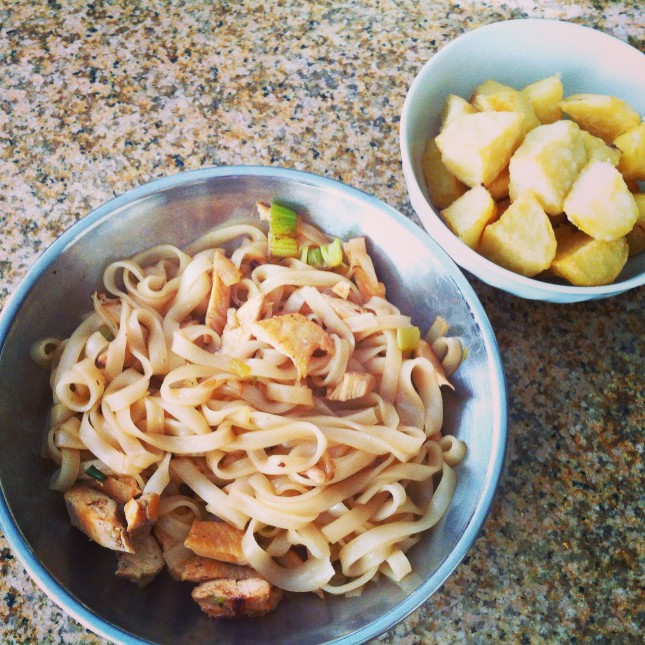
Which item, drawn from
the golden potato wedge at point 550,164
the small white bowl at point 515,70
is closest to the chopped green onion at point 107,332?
the small white bowl at point 515,70

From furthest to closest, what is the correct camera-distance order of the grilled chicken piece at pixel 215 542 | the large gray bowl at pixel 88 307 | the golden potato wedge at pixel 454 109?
the golden potato wedge at pixel 454 109 < the grilled chicken piece at pixel 215 542 < the large gray bowl at pixel 88 307

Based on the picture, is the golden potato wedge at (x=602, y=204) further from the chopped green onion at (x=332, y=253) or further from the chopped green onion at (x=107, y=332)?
the chopped green onion at (x=107, y=332)

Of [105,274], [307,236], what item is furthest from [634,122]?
[105,274]

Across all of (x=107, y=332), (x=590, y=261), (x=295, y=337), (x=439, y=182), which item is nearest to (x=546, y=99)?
(x=439, y=182)

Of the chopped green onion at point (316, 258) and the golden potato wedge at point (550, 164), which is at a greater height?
the golden potato wedge at point (550, 164)

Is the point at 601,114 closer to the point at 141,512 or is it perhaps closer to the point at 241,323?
the point at 241,323

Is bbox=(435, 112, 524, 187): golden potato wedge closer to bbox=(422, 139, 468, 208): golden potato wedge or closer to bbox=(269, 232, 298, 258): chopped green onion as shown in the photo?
bbox=(422, 139, 468, 208): golden potato wedge

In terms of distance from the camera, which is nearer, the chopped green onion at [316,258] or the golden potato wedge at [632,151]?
the golden potato wedge at [632,151]
